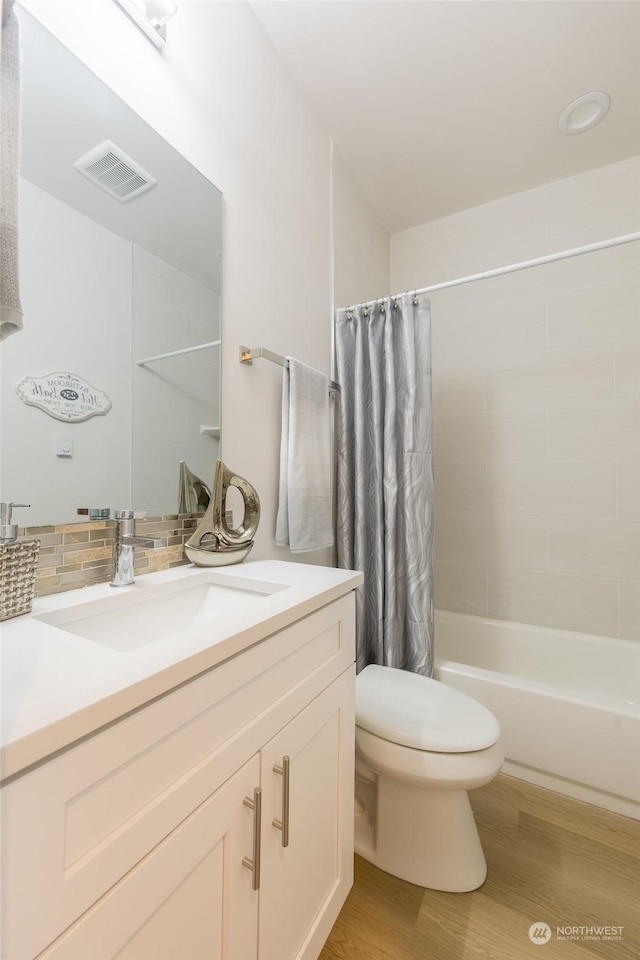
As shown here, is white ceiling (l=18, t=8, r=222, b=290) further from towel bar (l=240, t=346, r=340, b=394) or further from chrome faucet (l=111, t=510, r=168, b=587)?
chrome faucet (l=111, t=510, r=168, b=587)

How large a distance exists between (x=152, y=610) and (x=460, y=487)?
1.76 m

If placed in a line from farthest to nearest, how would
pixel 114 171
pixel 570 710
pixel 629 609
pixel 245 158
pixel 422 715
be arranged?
1. pixel 629 609
2. pixel 570 710
3. pixel 245 158
4. pixel 422 715
5. pixel 114 171

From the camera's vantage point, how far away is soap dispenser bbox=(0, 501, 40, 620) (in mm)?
656

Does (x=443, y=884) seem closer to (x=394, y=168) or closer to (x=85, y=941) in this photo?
(x=85, y=941)

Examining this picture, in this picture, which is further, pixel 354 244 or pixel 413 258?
pixel 413 258

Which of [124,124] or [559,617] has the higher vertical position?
[124,124]

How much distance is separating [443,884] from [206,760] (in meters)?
1.00

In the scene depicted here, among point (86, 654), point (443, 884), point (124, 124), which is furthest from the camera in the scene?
point (443, 884)

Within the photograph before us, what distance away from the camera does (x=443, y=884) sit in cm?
111

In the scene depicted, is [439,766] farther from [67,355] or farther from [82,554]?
[67,355]

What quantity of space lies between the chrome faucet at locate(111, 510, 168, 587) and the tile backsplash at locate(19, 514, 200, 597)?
23 millimetres

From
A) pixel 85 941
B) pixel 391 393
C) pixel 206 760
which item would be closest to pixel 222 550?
pixel 206 760

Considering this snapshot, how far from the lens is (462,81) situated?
1.54 meters

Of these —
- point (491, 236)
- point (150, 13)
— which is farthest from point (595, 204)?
point (150, 13)
